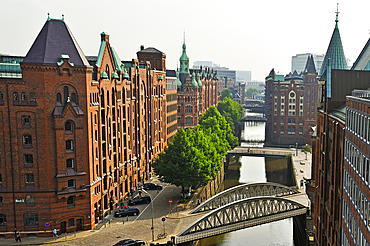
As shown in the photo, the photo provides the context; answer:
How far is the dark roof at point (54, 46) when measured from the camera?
53719 mm

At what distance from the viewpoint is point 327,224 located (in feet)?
161

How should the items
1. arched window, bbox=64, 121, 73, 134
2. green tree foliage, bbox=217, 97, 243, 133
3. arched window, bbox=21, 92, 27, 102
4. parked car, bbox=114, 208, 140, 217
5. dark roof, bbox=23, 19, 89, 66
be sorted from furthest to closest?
green tree foliage, bbox=217, 97, 243, 133 → parked car, bbox=114, 208, 140, 217 → arched window, bbox=64, 121, 73, 134 → arched window, bbox=21, 92, 27, 102 → dark roof, bbox=23, 19, 89, 66

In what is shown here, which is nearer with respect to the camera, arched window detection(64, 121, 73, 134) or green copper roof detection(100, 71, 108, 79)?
arched window detection(64, 121, 73, 134)

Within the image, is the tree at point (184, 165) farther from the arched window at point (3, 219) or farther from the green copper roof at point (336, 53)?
the arched window at point (3, 219)

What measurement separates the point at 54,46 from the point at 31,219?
24.6m

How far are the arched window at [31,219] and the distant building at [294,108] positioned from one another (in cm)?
11378

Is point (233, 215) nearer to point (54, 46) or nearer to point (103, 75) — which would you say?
point (103, 75)

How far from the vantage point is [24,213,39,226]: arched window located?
55294 millimetres

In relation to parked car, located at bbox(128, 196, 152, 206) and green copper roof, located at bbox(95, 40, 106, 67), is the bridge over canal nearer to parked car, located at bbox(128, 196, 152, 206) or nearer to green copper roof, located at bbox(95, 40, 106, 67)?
parked car, located at bbox(128, 196, 152, 206)

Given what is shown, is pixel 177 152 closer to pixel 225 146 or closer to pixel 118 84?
pixel 118 84

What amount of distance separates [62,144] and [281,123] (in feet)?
385

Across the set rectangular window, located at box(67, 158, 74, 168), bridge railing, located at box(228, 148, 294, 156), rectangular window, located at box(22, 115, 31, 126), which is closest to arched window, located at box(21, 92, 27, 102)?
rectangular window, located at box(22, 115, 31, 126)

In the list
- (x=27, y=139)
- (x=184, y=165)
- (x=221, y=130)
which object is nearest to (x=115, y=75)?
(x=27, y=139)

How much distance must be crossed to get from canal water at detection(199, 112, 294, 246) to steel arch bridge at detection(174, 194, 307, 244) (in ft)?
16.4
